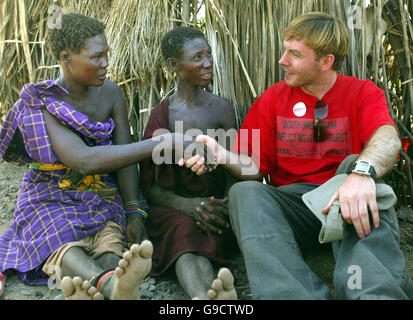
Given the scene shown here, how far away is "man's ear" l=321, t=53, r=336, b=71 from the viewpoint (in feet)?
8.30

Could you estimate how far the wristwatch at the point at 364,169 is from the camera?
6.66 ft

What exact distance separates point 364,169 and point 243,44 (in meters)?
1.44

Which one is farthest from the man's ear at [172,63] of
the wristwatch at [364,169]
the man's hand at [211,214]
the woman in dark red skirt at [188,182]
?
the wristwatch at [364,169]

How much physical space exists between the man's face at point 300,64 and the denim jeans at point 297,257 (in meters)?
0.55

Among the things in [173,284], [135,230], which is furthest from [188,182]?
[173,284]

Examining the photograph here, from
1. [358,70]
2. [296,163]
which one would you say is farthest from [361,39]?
[296,163]

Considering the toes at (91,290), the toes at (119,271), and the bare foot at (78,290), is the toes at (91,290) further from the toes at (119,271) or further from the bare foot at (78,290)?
the toes at (119,271)

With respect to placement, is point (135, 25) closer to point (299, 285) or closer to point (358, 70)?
point (358, 70)

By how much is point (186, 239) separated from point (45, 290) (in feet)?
2.37

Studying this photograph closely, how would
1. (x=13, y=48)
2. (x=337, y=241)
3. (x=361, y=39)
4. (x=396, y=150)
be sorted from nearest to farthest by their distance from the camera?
(x=337, y=241) → (x=396, y=150) → (x=361, y=39) → (x=13, y=48)

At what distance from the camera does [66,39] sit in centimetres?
258

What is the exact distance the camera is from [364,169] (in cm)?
204

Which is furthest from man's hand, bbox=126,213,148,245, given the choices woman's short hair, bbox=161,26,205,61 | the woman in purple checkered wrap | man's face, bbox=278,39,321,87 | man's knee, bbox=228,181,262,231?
man's face, bbox=278,39,321,87
